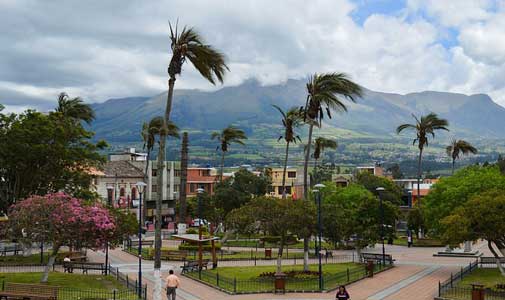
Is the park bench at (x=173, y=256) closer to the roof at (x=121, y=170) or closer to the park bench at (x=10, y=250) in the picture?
the park bench at (x=10, y=250)

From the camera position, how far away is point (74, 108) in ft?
197

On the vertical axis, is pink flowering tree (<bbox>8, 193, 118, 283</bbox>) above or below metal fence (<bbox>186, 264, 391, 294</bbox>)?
above

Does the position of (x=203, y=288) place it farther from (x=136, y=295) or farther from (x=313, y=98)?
(x=313, y=98)

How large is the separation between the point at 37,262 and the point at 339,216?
71.9ft

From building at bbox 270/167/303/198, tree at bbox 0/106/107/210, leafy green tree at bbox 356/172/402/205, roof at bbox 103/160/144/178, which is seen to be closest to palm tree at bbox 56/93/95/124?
tree at bbox 0/106/107/210

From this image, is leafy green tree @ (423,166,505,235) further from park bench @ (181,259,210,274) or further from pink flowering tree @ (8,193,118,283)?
pink flowering tree @ (8,193,118,283)

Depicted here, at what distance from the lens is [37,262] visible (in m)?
43.2

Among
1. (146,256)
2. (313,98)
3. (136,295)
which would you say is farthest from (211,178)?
(136,295)

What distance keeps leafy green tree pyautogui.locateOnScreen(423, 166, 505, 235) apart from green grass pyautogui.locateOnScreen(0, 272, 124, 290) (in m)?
22.2

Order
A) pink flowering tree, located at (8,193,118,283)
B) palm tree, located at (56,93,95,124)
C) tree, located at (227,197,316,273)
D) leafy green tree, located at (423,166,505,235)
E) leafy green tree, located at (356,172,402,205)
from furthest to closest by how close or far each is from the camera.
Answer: leafy green tree, located at (356,172,402,205) < palm tree, located at (56,93,95,124) < leafy green tree, located at (423,166,505,235) < tree, located at (227,197,316,273) < pink flowering tree, located at (8,193,118,283)

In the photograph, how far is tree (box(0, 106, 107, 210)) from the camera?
144 ft

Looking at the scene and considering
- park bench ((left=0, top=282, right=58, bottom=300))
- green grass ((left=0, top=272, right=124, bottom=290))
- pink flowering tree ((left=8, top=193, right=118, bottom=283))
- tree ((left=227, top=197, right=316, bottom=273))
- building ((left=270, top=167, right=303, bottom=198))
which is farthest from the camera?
building ((left=270, top=167, right=303, bottom=198))

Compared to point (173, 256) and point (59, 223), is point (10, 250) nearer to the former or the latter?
point (173, 256)

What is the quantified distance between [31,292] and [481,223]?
2242cm
